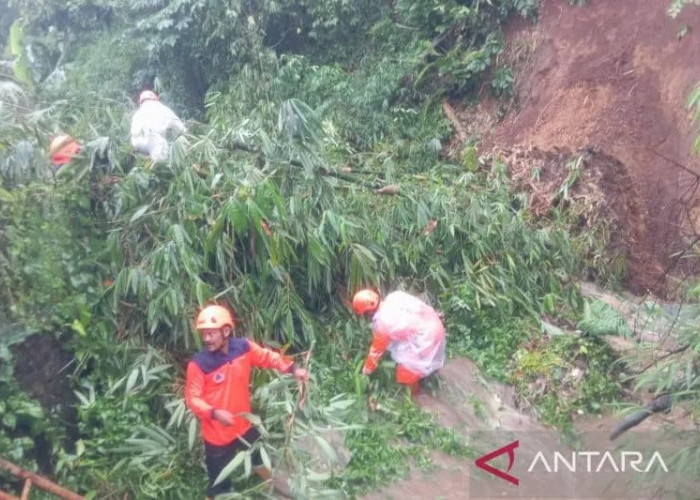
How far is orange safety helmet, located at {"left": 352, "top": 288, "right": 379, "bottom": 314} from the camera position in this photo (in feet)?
19.9

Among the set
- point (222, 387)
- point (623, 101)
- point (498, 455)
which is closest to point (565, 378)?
point (498, 455)

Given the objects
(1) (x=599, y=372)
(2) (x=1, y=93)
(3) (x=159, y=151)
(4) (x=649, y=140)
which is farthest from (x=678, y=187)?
(2) (x=1, y=93)

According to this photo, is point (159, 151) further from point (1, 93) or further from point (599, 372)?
point (599, 372)

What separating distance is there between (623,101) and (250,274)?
523 cm

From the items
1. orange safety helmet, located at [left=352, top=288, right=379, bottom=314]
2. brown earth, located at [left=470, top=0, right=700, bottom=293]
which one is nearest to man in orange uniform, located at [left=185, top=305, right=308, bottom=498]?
orange safety helmet, located at [left=352, top=288, right=379, bottom=314]

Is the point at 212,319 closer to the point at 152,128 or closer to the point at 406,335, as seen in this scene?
the point at 406,335

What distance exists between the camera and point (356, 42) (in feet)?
37.8

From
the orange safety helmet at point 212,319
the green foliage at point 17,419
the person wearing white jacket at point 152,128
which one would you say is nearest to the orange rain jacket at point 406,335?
the orange safety helmet at point 212,319

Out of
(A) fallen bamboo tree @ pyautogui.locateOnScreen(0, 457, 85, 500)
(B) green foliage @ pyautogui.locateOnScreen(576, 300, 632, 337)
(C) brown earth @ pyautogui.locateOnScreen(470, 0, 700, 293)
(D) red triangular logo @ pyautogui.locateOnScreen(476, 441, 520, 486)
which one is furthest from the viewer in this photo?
(C) brown earth @ pyautogui.locateOnScreen(470, 0, 700, 293)

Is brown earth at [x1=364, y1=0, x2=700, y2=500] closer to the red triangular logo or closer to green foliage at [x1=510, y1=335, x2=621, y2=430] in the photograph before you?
green foliage at [x1=510, y1=335, x2=621, y2=430]

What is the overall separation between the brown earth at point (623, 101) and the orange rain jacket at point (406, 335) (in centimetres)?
276

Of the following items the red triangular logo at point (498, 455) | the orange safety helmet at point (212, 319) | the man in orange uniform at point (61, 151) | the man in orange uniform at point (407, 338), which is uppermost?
the man in orange uniform at point (61, 151)

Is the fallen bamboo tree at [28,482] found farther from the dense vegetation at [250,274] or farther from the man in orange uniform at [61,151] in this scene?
the man in orange uniform at [61,151]

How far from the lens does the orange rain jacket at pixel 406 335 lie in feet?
19.0
